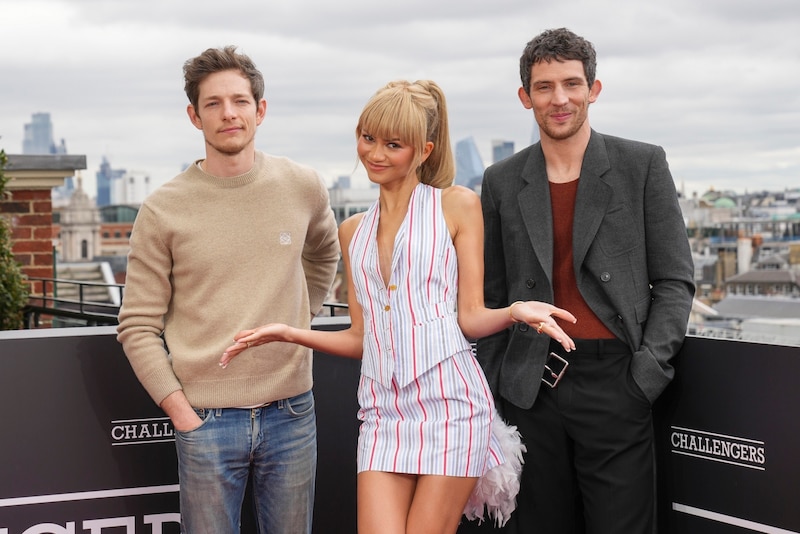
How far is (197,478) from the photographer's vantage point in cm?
246

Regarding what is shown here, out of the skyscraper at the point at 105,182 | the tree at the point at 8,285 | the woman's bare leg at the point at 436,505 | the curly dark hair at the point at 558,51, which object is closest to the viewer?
the woman's bare leg at the point at 436,505

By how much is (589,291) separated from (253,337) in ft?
2.85

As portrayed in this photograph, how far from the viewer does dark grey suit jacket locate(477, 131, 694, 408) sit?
2441 mm

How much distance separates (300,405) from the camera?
8.50 ft

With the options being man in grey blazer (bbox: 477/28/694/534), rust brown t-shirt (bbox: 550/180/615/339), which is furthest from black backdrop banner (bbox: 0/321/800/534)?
rust brown t-shirt (bbox: 550/180/615/339)

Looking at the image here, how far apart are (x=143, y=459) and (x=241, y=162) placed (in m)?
1.06

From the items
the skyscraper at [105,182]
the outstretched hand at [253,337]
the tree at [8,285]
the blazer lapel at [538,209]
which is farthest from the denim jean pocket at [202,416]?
the skyscraper at [105,182]

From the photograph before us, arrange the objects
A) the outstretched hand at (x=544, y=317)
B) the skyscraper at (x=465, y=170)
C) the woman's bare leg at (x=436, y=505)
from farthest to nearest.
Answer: the skyscraper at (x=465, y=170) < the woman's bare leg at (x=436, y=505) < the outstretched hand at (x=544, y=317)

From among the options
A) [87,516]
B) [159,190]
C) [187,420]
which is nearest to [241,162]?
[159,190]

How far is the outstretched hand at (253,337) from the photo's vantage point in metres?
2.32

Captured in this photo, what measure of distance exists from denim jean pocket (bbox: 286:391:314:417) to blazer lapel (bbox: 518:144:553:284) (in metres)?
0.74

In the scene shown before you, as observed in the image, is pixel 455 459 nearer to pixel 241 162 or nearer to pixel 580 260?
pixel 580 260

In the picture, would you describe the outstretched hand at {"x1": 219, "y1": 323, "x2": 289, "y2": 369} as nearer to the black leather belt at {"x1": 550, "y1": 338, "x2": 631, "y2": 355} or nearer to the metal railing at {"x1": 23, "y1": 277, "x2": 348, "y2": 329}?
the black leather belt at {"x1": 550, "y1": 338, "x2": 631, "y2": 355}

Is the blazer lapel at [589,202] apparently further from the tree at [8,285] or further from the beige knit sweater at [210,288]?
the tree at [8,285]
